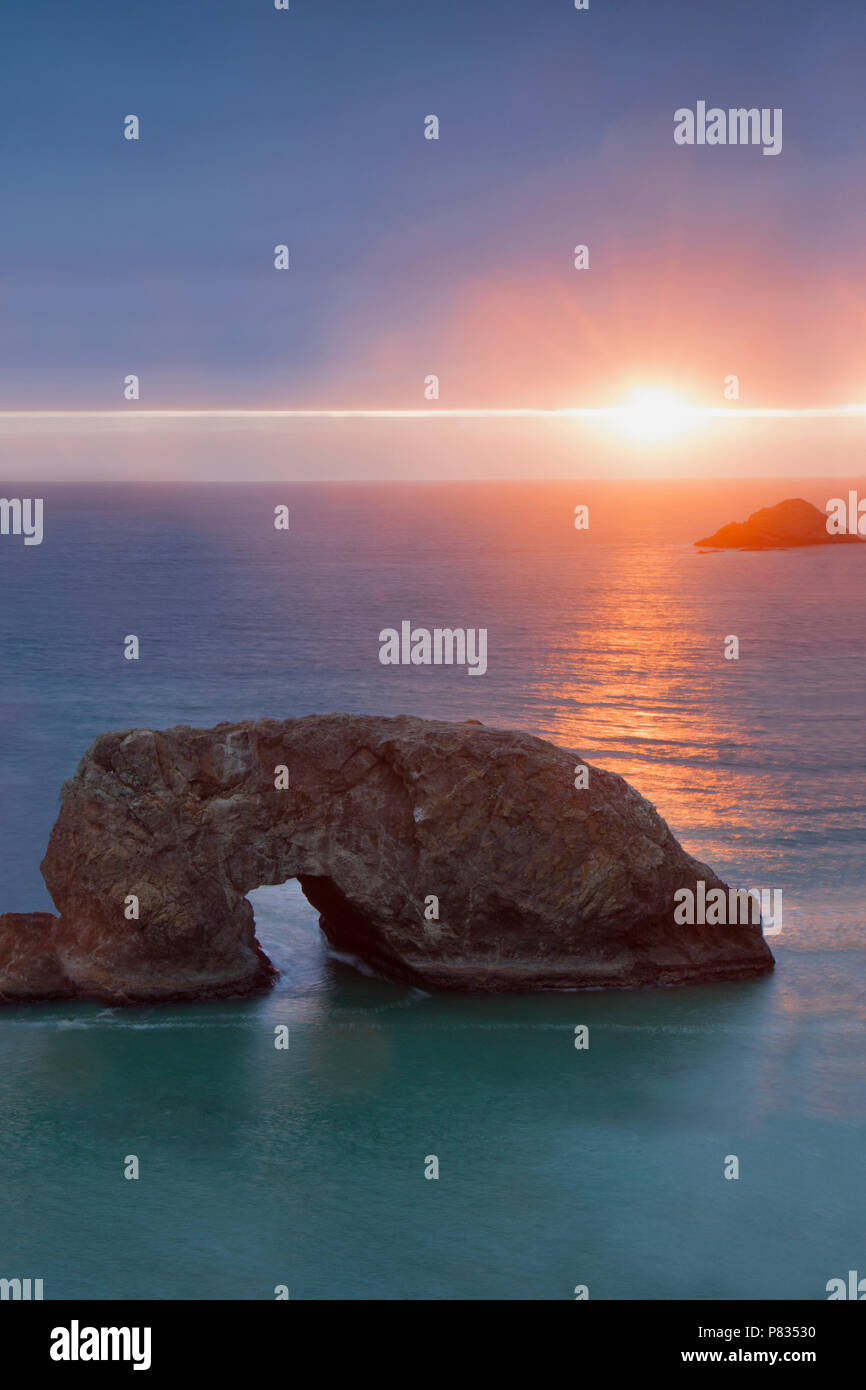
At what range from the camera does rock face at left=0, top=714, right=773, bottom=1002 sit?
114 feet

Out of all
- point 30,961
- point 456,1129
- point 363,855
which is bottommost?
point 456,1129

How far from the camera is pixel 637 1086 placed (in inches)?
1241

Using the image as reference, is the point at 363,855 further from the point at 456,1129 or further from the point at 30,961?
the point at 30,961

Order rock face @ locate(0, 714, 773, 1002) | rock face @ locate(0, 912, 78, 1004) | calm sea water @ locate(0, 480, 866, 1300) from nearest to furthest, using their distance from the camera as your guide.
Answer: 1. calm sea water @ locate(0, 480, 866, 1300)
2. rock face @ locate(0, 912, 78, 1004)
3. rock face @ locate(0, 714, 773, 1002)

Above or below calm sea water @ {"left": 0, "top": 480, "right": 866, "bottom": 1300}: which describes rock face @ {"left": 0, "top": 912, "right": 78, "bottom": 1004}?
above

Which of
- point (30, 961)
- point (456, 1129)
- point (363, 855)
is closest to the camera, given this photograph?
point (456, 1129)

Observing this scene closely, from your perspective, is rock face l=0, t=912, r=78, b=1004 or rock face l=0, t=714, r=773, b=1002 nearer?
rock face l=0, t=912, r=78, b=1004

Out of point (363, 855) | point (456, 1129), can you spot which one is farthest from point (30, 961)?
point (456, 1129)

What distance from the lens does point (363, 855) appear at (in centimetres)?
3547

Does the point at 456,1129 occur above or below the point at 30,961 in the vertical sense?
below

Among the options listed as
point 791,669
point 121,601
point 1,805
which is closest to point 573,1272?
point 1,805

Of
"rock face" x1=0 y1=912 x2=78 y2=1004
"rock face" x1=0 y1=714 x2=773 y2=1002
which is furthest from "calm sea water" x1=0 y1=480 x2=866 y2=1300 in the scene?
"rock face" x1=0 y1=714 x2=773 y2=1002

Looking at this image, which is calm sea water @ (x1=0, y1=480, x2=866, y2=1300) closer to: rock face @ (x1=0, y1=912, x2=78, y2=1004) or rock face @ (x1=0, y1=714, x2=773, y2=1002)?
rock face @ (x1=0, y1=912, x2=78, y2=1004)

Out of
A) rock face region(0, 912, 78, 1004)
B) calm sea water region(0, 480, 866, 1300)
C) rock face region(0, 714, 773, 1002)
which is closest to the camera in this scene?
calm sea water region(0, 480, 866, 1300)
